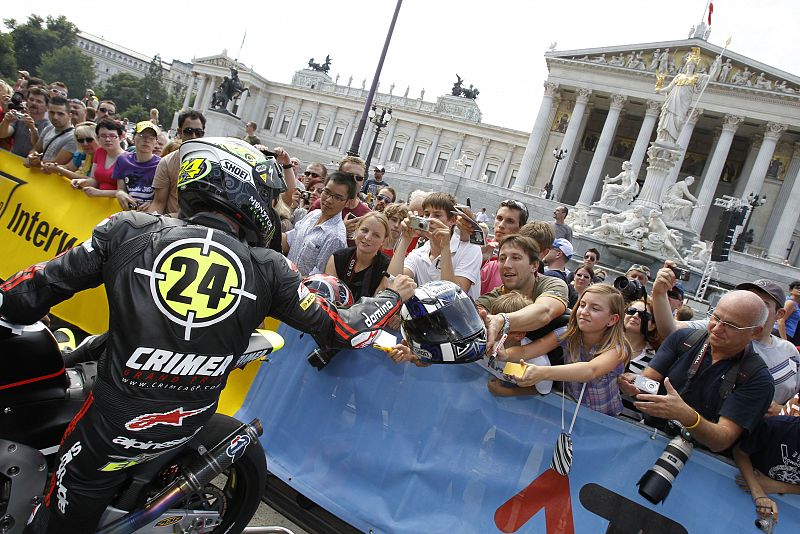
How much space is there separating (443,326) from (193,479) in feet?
3.63

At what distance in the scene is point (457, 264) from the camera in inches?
159

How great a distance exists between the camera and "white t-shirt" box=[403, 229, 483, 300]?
405 cm

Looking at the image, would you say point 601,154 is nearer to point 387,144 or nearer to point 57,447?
point 387,144

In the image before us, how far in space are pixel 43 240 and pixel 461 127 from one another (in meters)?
66.2

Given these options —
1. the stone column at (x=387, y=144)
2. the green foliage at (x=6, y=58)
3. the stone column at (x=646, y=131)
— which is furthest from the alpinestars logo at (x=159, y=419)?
the green foliage at (x=6, y=58)

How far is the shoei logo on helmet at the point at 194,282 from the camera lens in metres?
1.81

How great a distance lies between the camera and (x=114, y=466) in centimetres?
192

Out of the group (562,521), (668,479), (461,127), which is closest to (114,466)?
(562,521)

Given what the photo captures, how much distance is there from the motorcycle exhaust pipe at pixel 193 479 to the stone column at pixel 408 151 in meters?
72.4

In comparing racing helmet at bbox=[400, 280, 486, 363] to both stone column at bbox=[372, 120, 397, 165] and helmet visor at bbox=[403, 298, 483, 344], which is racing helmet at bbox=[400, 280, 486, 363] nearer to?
helmet visor at bbox=[403, 298, 483, 344]

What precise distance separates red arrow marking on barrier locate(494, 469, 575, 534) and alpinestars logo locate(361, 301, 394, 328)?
125 centimetres

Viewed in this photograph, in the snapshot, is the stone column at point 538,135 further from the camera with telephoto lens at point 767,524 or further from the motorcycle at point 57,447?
the motorcycle at point 57,447

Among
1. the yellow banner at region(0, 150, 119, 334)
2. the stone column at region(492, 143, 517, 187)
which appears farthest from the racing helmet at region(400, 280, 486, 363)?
the stone column at region(492, 143, 517, 187)

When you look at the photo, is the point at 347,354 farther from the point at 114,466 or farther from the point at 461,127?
the point at 461,127
